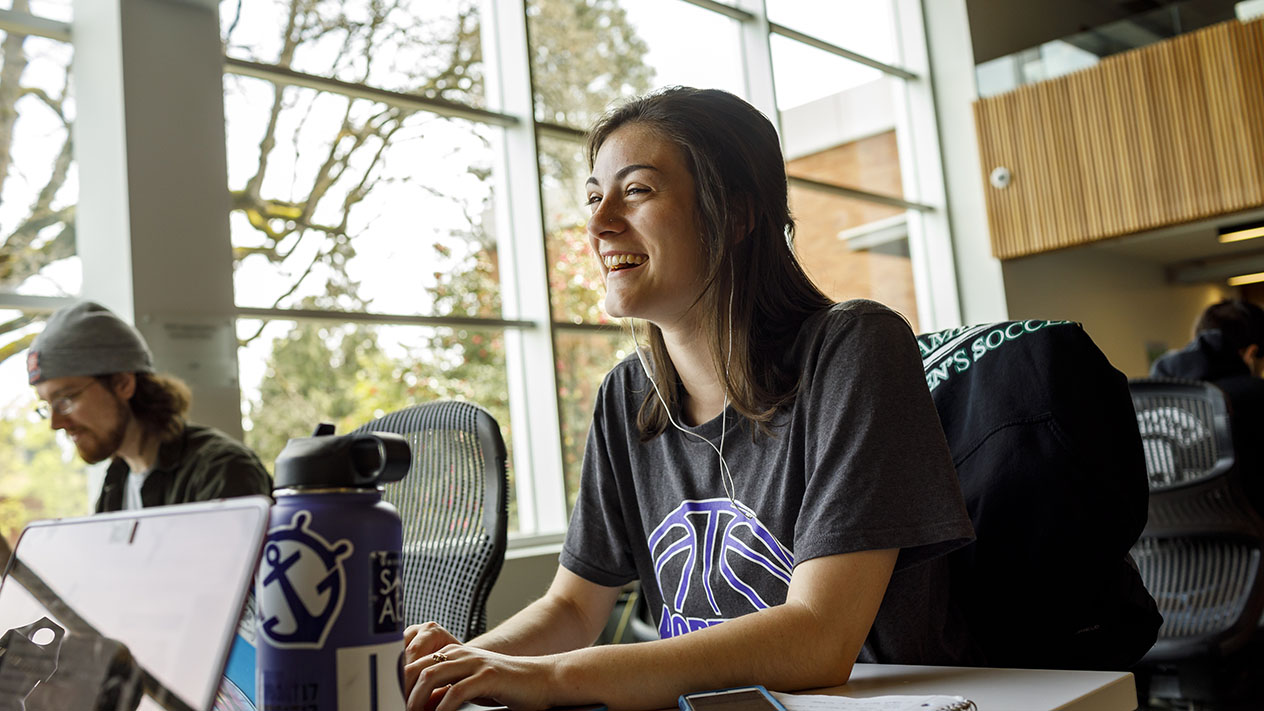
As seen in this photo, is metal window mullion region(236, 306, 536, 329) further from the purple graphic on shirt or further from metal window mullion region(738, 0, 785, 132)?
the purple graphic on shirt

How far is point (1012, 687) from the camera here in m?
0.83

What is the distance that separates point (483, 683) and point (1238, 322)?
385 cm

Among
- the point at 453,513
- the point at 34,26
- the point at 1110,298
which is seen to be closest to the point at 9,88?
the point at 34,26

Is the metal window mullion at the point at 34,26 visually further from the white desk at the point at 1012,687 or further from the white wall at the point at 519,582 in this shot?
the white desk at the point at 1012,687

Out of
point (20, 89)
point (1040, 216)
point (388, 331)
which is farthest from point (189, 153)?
point (1040, 216)

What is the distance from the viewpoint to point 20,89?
3.54 meters

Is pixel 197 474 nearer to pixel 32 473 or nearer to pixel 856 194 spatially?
pixel 32 473

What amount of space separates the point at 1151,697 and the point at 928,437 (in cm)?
174

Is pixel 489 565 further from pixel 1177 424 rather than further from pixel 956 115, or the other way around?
pixel 956 115

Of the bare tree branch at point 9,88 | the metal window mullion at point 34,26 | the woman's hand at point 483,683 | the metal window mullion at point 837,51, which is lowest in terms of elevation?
the woman's hand at point 483,683

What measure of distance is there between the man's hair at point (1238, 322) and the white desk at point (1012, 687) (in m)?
3.38

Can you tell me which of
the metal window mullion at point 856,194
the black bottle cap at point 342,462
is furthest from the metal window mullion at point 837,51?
the black bottle cap at point 342,462

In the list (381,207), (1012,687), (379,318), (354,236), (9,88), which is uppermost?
(9,88)

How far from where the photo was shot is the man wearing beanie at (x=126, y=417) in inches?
99.3
